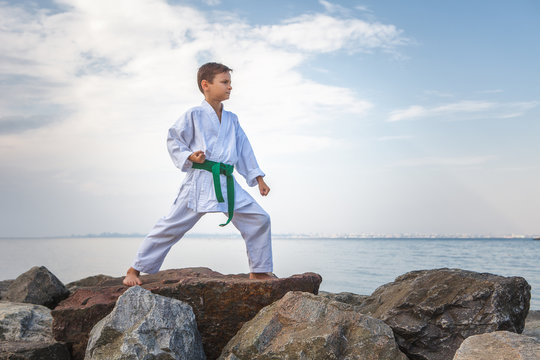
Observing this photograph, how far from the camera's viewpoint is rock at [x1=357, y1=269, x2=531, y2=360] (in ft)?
13.0

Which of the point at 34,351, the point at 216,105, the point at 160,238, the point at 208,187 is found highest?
the point at 216,105

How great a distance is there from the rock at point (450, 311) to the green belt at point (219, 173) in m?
1.71

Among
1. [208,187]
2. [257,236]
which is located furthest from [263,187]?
[208,187]

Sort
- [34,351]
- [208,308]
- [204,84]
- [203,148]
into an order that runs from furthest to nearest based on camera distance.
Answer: [204,84]
[203,148]
[208,308]
[34,351]

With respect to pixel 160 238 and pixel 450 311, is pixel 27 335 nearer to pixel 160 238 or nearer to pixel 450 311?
pixel 160 238

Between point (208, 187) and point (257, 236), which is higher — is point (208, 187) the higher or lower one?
the higher one

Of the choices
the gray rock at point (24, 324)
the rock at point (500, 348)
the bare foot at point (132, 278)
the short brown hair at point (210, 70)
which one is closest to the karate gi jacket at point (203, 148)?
the short brown hair at point (210, 70)

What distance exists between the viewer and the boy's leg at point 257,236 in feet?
16.5

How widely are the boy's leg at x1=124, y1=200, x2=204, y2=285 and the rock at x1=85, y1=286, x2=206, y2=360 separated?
1.14 m

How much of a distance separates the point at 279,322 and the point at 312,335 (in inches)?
12.7

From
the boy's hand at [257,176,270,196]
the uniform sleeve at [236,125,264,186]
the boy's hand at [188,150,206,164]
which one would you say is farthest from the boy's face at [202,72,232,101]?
the boy's hand at [257,176,270,196]

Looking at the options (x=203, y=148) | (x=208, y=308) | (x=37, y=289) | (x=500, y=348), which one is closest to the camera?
(x=500, y=348)

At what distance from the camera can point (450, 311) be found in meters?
4.08

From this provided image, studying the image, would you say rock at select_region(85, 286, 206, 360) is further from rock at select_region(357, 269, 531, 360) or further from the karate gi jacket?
rock at select_region(357, 269, 531, 360)
